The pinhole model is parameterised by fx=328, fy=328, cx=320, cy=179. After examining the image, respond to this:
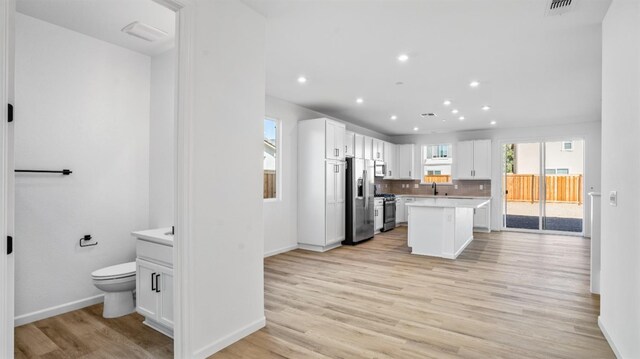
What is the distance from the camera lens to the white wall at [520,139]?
727 centimetres

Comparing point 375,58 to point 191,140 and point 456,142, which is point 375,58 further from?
point 456,142

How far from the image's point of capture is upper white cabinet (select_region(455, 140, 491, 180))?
27.2ft

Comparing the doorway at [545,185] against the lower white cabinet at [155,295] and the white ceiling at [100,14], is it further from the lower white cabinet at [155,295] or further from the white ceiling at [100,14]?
the white ceiling at [100,14]

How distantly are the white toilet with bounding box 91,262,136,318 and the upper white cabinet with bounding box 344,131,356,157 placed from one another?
4.31 metres

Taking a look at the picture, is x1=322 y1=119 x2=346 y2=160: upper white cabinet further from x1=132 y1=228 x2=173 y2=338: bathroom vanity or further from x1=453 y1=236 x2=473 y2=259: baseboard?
x1=132 y1=228 x2=173 y2=338: bathroom vanity

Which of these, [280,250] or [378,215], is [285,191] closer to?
[280,250]

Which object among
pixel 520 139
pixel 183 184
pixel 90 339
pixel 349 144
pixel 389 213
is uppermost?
pixel 520 139

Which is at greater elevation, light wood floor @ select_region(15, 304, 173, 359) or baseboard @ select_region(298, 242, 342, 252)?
baseboard @ select_region(298, 242, 342, 252)

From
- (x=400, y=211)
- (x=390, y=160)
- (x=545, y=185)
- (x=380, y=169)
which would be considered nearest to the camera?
(x=545, y=185)

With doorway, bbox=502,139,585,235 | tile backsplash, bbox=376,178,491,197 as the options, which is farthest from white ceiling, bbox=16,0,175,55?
doorway, bbox=502,139,585,235

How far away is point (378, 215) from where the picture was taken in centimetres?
768

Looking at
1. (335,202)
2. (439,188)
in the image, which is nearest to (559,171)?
(439,188)

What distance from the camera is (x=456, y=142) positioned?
879 cm

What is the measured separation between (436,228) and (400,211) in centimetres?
384
